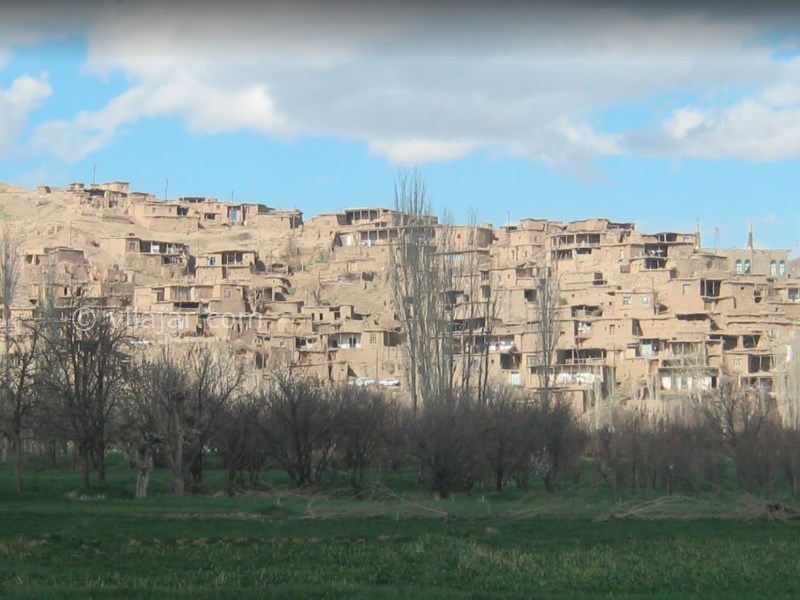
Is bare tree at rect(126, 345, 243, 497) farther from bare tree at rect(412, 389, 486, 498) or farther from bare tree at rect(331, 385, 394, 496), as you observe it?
bare tree at rect(412, 389, 486, 498)

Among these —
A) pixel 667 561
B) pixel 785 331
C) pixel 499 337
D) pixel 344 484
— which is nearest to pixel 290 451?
pixel 344 484

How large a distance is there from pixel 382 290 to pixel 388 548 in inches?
2600

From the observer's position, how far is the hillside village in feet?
221

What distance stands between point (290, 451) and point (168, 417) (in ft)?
15.0

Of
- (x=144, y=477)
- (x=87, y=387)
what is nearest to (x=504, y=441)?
(x=144, y=477)

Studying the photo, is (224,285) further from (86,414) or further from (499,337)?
(86,414)

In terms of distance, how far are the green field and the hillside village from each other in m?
21.6

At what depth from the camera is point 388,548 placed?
65.4 ft

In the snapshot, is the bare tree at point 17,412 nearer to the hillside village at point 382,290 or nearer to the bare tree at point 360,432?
the bare tree at point 360,432

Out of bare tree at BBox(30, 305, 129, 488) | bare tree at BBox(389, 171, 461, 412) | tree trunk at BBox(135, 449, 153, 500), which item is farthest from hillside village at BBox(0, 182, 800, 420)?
tree trunk at BBox(135, 449, 153, 500)

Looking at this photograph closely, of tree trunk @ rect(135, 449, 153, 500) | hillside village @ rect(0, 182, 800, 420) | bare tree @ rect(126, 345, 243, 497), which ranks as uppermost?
hillside village @ rect(0, 182, 800, 420)

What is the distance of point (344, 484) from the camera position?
37750 mm

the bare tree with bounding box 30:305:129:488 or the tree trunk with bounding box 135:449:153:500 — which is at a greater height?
the bare tree with bounding box 30:305:129:488

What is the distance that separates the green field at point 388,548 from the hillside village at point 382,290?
21554 millimetres
